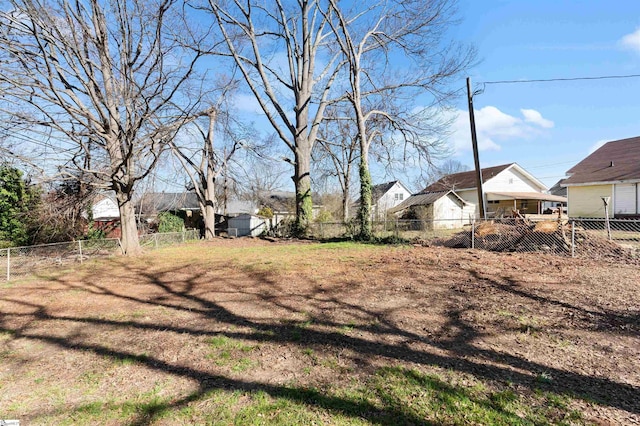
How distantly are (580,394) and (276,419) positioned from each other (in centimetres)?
246

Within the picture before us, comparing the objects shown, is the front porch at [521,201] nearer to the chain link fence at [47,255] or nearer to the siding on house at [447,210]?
the siding on house at [447,210]

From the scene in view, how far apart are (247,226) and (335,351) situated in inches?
901

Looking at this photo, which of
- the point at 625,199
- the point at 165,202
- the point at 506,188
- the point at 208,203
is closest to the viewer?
the point at 625,199

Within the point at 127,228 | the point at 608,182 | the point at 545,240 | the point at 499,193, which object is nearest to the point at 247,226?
the point at 127,228

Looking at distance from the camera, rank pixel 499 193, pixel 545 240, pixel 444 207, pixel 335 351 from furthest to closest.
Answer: pixel 499 193 < pixel 444 207 < pixel 545 240 < pixel 335 351

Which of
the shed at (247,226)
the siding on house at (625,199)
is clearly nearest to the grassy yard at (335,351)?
the siding on house at (625,199)

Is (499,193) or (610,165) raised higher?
(610,165)

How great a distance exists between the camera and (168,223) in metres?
21.2

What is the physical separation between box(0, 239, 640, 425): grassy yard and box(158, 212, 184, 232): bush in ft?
47.8

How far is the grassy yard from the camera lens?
7.98ft

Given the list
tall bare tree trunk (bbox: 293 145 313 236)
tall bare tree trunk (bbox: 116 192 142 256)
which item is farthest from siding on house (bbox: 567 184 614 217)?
tall bare tree trunk (bbox: 116 192 142 256)

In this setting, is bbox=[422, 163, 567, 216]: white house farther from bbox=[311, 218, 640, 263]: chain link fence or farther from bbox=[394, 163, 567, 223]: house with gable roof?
bbox=[311, 218, 640, 263]: chain link fence

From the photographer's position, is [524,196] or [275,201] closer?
[524,196]

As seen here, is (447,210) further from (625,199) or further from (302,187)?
(302,187)
